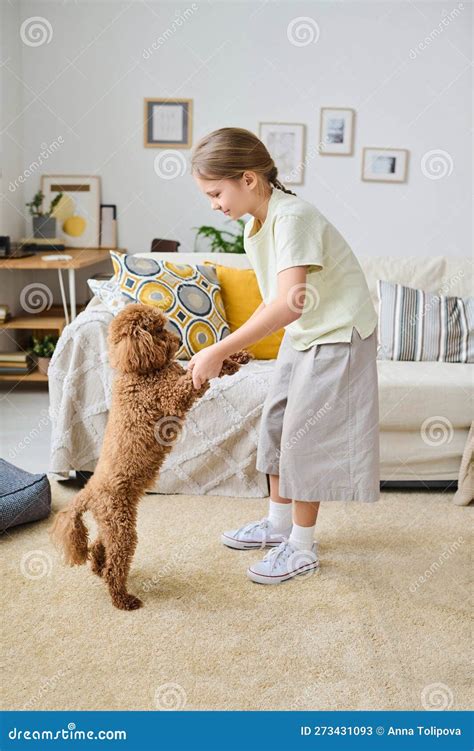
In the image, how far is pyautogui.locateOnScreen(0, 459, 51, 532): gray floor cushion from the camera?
2.21m

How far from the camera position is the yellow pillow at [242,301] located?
2943 mm

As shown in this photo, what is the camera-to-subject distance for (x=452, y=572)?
2.12m

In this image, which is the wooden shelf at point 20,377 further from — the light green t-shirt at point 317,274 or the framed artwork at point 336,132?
the light green t-shirt at point 317,274

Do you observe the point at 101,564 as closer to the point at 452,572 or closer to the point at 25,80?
the point at 452,572

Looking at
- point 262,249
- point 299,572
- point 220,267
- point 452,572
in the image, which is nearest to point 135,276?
point 220,267

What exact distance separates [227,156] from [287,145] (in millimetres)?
2728

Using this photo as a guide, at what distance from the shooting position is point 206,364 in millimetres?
1682

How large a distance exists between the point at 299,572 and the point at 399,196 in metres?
2.92

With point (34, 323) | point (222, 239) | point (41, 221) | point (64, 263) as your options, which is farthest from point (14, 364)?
point (222, 239)

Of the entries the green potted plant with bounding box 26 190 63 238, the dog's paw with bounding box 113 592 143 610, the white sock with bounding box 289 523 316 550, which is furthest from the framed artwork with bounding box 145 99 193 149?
the dog's paw with bounding box 113 592 143 610

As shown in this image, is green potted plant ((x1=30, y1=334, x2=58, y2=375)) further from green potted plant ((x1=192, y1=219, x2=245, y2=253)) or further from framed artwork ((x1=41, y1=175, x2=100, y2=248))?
green potted plant ((x1=192, y1=219, x2=245, y2=253))

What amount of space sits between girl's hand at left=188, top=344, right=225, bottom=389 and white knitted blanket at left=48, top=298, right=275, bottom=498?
85 centimetres

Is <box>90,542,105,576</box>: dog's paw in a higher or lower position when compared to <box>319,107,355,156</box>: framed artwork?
lower

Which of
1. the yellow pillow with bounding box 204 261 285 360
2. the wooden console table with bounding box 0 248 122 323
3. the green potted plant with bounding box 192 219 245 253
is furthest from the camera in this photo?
the green potted plant with bounding box 192 219 245 253
